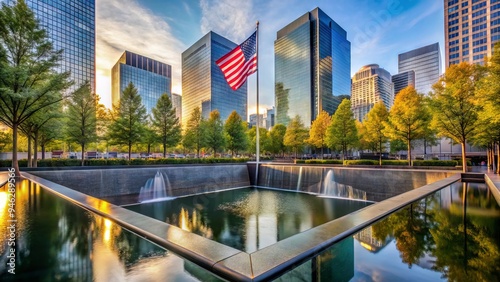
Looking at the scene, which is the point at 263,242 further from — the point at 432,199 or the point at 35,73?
the point at 35,73

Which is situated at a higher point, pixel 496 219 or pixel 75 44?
pixel 75 44

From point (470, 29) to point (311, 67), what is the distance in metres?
44.0

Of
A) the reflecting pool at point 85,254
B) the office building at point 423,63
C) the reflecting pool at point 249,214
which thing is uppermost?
the office building at point 423,63

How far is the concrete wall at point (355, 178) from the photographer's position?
15.7 meters

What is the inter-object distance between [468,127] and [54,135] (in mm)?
35587

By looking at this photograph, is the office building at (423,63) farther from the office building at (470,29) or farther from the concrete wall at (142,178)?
the concrete wall at (142,178)

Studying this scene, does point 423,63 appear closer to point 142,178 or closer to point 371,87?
point 371,87

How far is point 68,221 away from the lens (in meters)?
5.21

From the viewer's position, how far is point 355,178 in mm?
18281

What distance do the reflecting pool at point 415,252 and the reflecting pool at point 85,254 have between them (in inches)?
63.2

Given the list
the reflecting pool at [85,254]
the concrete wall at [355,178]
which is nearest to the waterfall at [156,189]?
the concrete wall at [355,178]

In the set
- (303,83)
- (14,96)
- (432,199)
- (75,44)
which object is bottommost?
(432,199)

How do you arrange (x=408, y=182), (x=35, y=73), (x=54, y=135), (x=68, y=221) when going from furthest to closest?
(x=54, y=135) → (x=408, y=182) → (x=35, y=73) → (x=68, y=221)

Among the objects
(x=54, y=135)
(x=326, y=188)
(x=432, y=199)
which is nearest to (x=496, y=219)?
(x=432, y=199)
